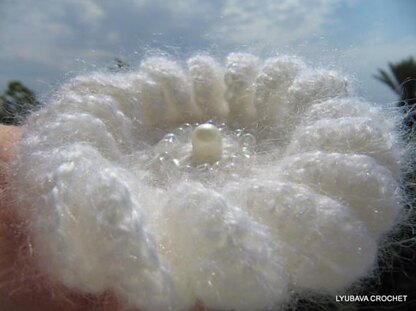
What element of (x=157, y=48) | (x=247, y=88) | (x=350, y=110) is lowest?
(x=350, y=110)

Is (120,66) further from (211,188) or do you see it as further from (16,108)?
(211,188)

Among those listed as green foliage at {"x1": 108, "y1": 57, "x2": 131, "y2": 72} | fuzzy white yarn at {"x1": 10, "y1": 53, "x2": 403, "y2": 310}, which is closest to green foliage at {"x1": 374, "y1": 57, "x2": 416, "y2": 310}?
fuzzy white yarn at {"x1": 10, "y1": 53, "x2": 403, "y2": 310}

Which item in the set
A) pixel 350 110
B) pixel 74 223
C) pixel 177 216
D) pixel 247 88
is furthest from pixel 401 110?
pixel 74 223

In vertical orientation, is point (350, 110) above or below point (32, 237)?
above

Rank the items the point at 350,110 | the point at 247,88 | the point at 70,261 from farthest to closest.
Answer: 1. the point at 247,88
2. the point at 350,110
3. the point at 70,261

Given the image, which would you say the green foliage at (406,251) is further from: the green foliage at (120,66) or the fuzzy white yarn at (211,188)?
the green foliage at (120,66)

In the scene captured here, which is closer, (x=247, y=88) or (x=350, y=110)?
(x=350, y=110)

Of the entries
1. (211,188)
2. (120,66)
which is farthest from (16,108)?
(211,188)

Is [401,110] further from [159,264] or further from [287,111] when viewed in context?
[159,264]

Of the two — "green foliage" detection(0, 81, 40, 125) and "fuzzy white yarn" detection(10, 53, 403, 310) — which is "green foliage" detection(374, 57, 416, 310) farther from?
"green foliage" detection(0, 81, 40, 125)
